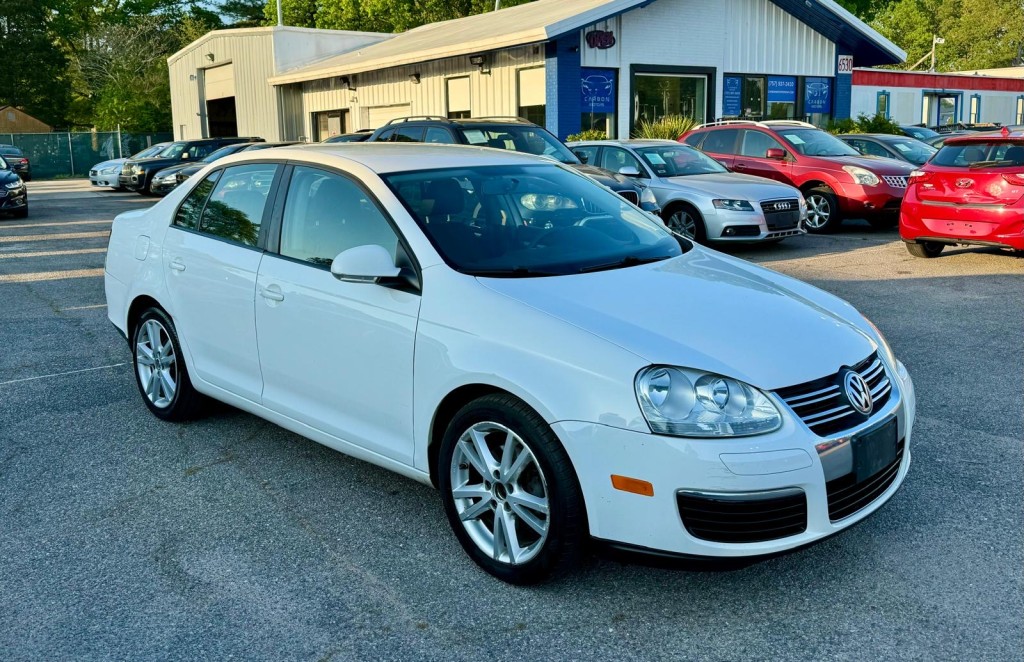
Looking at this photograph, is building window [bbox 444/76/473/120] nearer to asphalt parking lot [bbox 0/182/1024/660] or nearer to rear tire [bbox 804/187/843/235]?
rear tire [bbox 804/187/843/235]

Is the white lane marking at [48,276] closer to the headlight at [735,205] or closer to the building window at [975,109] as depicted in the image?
the headlight at [735,205]

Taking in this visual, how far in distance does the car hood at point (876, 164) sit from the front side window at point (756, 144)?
1019 millimetres

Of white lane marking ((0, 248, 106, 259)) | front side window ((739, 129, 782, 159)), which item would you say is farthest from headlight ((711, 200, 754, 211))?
white lane marking ((0, 248, 106, 259))

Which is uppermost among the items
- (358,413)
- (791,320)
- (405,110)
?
(405,110)

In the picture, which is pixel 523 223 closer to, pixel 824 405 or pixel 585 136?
pixel 824 405

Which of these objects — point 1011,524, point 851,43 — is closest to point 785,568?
point 1011,524

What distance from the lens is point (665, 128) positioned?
2111cm

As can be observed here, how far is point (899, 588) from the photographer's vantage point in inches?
137

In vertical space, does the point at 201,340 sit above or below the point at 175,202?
A: below

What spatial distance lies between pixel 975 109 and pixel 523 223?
145ft

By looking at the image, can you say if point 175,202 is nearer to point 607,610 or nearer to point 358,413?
point 358,413

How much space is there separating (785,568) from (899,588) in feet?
1.34

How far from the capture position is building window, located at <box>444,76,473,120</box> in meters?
24.4

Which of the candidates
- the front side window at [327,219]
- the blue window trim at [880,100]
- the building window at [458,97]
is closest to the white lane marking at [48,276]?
the front side window at [327,219]
